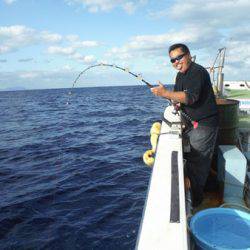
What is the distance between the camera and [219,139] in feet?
19.8

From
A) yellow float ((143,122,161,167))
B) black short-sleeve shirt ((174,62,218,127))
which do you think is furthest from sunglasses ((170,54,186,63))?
yellow float ((143,122,161,167))

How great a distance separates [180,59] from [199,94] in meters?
0.55

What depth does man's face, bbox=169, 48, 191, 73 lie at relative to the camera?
4566mm

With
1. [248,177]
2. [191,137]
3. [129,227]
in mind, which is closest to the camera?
[191,137]

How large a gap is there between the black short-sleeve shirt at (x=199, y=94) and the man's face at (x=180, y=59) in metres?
0.07

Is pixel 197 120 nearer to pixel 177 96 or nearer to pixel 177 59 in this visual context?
pixel 177 96

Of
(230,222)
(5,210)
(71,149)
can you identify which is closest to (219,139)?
(230,222)

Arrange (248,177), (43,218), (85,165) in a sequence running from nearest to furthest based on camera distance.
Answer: (248,177)
(43,218)
(85,165)

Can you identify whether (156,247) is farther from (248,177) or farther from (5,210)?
(5,210)

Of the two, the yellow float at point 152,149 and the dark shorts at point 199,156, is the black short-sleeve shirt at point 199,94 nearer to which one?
the dark shorts at point 199,156

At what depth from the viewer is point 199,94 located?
450 centimetres

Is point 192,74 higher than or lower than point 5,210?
higher

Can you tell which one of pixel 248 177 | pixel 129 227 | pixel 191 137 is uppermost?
pixel 191 137

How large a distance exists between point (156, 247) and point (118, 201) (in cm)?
653
